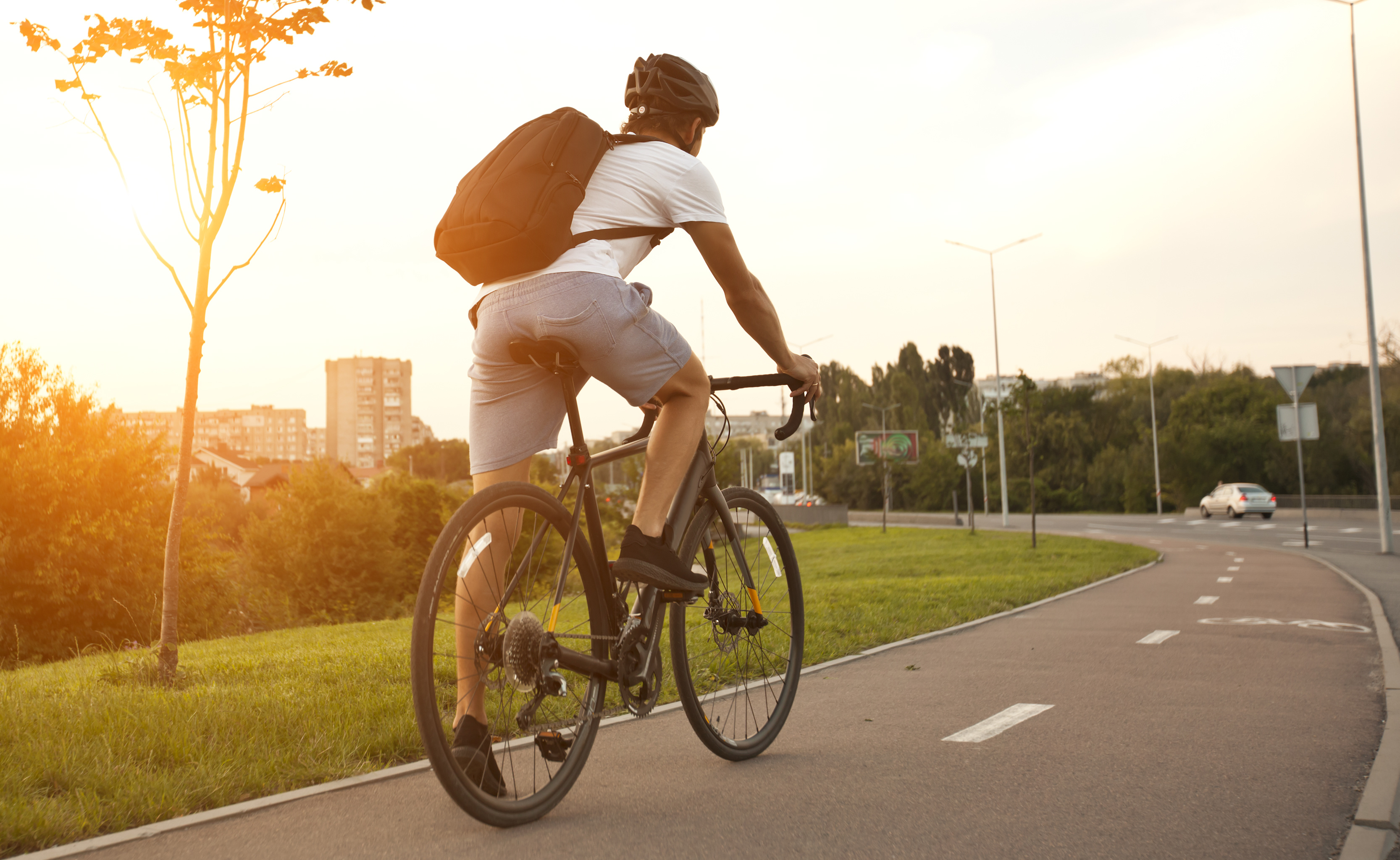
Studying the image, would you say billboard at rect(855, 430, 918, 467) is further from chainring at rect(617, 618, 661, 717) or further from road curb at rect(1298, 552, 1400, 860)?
chainring at rect(617, 618, 661, 717)

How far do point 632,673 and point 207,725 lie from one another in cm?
160

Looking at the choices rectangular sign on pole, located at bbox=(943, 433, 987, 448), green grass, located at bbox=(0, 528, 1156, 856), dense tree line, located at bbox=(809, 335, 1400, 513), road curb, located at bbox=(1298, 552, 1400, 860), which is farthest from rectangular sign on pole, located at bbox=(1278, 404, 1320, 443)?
dense tree line, located at bbox=(809, 335, 1400, 513)

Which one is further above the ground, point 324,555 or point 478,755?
point 478,755

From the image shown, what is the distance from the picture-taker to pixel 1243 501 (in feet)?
144

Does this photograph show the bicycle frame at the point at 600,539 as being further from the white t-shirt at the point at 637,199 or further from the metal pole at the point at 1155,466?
the metal pole at the point at 1155,466

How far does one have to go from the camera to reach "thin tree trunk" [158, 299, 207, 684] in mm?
6102

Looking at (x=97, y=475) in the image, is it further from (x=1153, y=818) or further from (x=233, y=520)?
(x=233, y=520)

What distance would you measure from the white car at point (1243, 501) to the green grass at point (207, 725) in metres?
39.3

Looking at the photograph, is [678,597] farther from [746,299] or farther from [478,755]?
[746,299]

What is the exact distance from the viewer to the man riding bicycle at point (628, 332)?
9.46ft

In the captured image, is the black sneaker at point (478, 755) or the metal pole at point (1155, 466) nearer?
the black sneaker at point (478, 755)

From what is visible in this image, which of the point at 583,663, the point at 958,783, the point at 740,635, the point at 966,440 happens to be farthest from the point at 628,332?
the point at 966,440

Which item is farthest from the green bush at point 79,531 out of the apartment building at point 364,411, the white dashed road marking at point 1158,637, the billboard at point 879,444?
the apartment building at point 364,411

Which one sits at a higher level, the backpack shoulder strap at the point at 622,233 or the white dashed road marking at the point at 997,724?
the backpack shoulder strap at the point at 622,233
